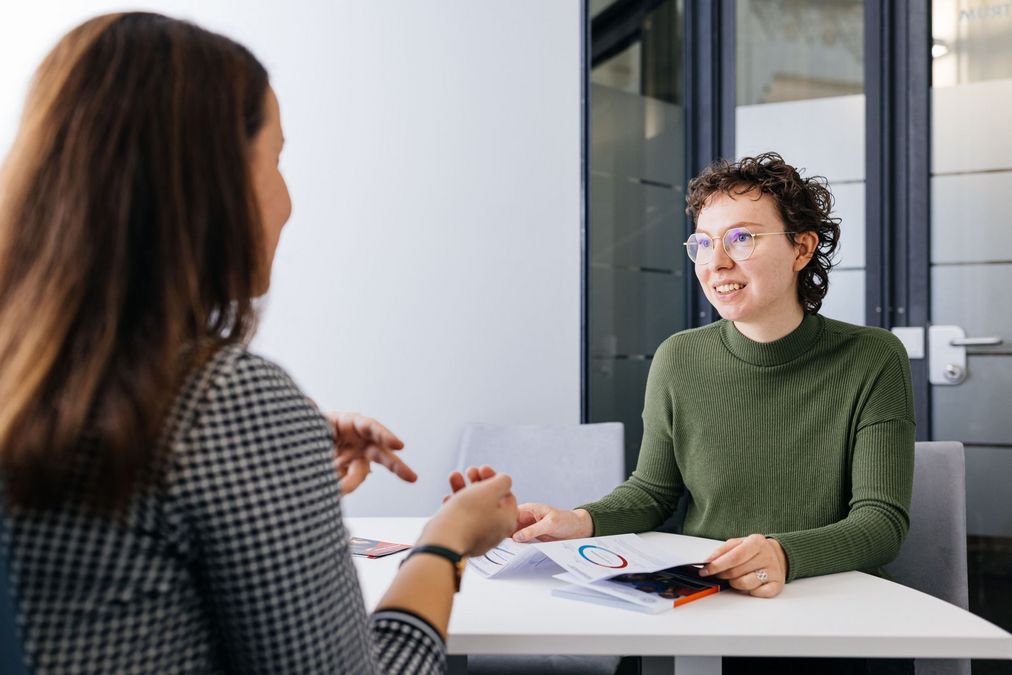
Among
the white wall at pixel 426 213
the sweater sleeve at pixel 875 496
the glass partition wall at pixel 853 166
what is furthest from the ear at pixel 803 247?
the white wall at pixel 426 213

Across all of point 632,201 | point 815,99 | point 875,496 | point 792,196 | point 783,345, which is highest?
point 815,99

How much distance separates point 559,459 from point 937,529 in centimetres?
108

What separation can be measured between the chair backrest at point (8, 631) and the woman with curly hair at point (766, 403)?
108cm

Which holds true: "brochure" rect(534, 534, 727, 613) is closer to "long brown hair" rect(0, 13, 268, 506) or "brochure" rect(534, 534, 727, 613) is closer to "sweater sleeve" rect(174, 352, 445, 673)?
"sweater sleeve" rect(174, 352, 445, 673)

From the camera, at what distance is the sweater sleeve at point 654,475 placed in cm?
185

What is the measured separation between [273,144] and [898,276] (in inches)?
110

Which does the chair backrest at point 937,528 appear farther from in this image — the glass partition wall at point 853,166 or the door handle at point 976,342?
the door handle at point 976,342

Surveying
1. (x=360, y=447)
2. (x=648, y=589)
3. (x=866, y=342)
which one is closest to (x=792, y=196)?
(x=866, y=342)

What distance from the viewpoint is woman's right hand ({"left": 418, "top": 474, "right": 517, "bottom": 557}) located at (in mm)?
1067

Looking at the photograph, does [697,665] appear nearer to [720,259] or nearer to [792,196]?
[720,259]

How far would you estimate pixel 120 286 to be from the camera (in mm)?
750

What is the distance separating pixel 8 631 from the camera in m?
0.60

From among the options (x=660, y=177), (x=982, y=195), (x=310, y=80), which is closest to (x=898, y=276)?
(x=982, y=195)

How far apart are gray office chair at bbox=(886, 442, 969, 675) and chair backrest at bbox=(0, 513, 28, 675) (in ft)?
5.61
